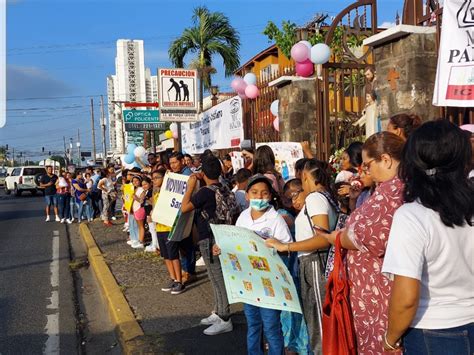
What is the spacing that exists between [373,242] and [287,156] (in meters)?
4.48

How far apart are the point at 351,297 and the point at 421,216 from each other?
2.51ft

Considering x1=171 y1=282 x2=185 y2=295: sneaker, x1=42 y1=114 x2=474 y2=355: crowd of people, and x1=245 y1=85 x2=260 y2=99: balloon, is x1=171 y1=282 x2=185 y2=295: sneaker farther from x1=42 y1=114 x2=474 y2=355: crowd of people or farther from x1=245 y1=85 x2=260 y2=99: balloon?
x1=245 y1=85 x2=260 y2=99: balloon

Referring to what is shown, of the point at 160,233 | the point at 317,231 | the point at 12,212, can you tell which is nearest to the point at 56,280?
the point at 160,233

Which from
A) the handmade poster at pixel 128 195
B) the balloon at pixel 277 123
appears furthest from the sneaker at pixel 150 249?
the balloon at pixel 277 123

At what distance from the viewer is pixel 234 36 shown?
19.8 meters

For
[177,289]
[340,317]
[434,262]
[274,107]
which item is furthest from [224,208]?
[274,107]

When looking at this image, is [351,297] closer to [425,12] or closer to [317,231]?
[317,231]

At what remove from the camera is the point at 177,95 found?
8742mm

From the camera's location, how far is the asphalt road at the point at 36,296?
5141 mm

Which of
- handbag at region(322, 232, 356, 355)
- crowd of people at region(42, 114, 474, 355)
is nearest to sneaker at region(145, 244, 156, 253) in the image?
crowd of people at region(42, 114, 474, 355)

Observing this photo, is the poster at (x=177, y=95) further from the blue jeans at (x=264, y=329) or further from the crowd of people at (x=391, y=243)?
the blue jeans at (x=264, y=329)

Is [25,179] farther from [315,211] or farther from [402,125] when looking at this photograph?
[402,125]

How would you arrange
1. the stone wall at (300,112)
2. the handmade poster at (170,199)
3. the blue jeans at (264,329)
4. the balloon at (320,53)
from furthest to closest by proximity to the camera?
the stone wall at (300,112), the balloon at (320,53), the handmade poster at (170,199), the blue jeans at (264,329)

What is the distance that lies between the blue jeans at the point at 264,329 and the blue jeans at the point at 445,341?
A: 162 centimetres
